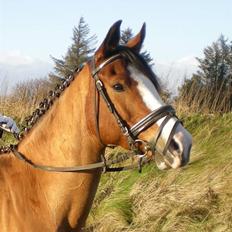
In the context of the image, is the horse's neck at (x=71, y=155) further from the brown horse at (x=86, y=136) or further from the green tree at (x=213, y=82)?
the green tree at (x=213, y=82)

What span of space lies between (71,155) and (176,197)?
3.55 metres

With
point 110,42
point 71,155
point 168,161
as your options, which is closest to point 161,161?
point 168,161

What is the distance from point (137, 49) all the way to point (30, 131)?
3.21ft

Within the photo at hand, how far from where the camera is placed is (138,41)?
136 inches

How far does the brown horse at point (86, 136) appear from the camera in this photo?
121 inches

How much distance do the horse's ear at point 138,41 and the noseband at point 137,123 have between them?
0.21m

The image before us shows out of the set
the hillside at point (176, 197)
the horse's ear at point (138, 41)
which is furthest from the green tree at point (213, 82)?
the horse's ear at point (138, 41)

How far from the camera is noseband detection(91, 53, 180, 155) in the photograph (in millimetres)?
3029

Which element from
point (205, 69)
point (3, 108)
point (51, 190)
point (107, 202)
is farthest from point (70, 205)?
point (205, 69)

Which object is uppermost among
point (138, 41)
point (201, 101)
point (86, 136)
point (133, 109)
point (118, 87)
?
point (138, 41)

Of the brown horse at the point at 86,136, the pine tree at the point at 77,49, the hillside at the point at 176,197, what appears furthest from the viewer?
the pine tree at the point at 77,49

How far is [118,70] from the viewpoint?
319 centimetres

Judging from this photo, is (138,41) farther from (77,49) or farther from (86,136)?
(77,49)

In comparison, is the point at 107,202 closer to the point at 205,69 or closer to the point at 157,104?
the point at 157,104
